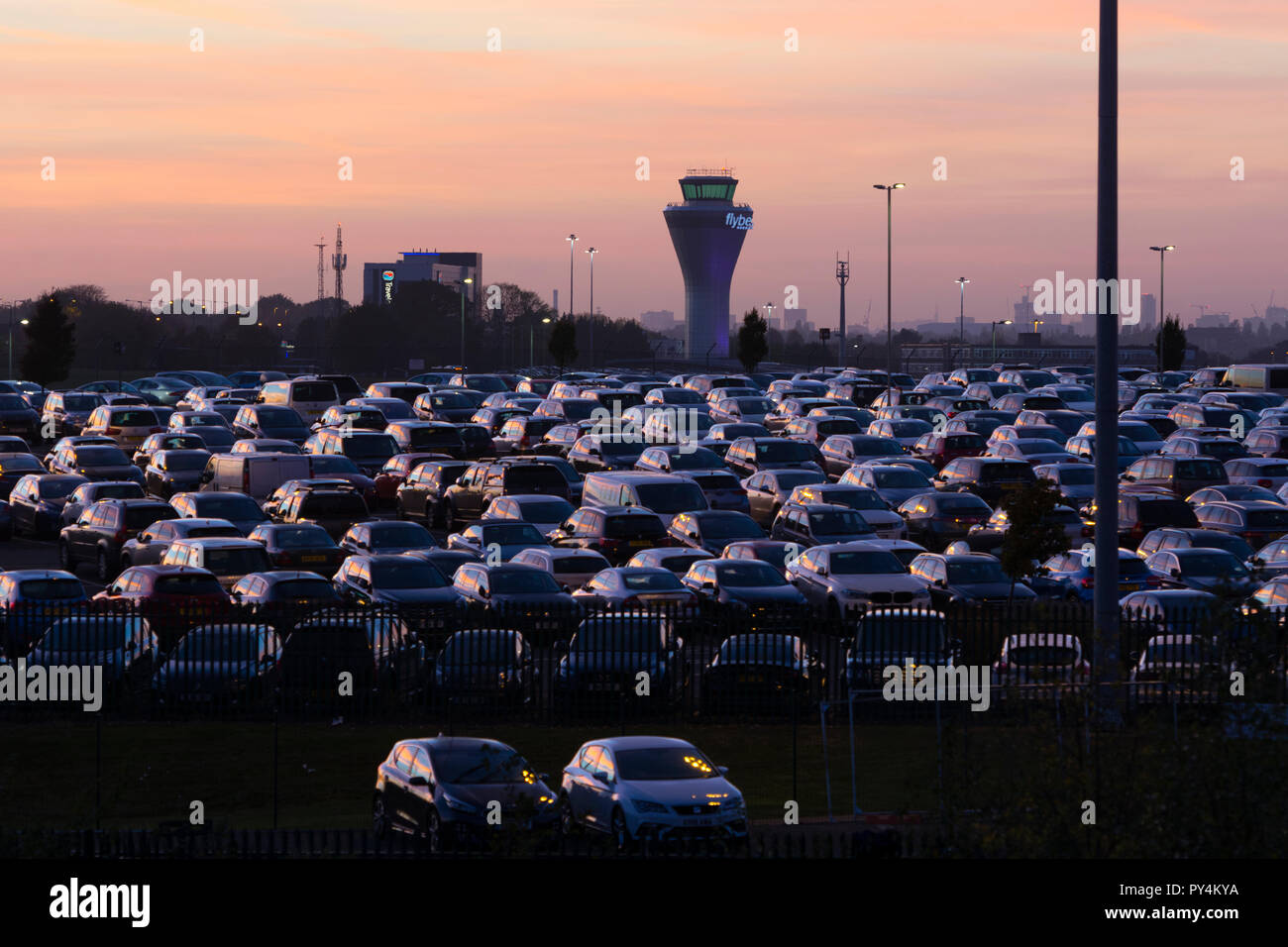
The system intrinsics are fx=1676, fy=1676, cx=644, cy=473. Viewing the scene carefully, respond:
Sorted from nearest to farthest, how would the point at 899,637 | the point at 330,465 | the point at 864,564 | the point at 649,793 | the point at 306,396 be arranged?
the point at 649,793 < the point at 899,637 < the point at 864,564 < the point at 330,465 < the point at 306,396

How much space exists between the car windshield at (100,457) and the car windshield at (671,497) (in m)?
15.9

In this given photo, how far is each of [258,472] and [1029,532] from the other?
20.2m

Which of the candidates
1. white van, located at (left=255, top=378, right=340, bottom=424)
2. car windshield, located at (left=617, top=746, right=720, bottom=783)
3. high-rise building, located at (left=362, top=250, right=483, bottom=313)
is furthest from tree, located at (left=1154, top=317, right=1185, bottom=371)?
high-rise building, located at (left=362, top=250, right=483, bottom=313)

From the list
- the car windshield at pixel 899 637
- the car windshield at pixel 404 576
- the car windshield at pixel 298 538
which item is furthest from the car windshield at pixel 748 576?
the car windshield at pixel 298 538

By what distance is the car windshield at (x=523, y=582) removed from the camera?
85.9ft

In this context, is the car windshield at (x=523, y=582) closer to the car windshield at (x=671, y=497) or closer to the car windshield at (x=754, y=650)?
the car windshield at (x=754, y=650)

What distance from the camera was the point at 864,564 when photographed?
92.0 feet

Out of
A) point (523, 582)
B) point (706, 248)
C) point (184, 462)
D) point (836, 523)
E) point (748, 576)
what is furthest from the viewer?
point (706, 248)

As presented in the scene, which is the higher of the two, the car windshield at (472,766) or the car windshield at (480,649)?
the car windshield at (480,649)

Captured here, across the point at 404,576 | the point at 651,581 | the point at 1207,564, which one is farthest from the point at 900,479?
the point at 404,576

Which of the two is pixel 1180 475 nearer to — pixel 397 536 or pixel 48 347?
pixel 397 536

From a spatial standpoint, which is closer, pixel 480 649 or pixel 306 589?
pixel 480 649
